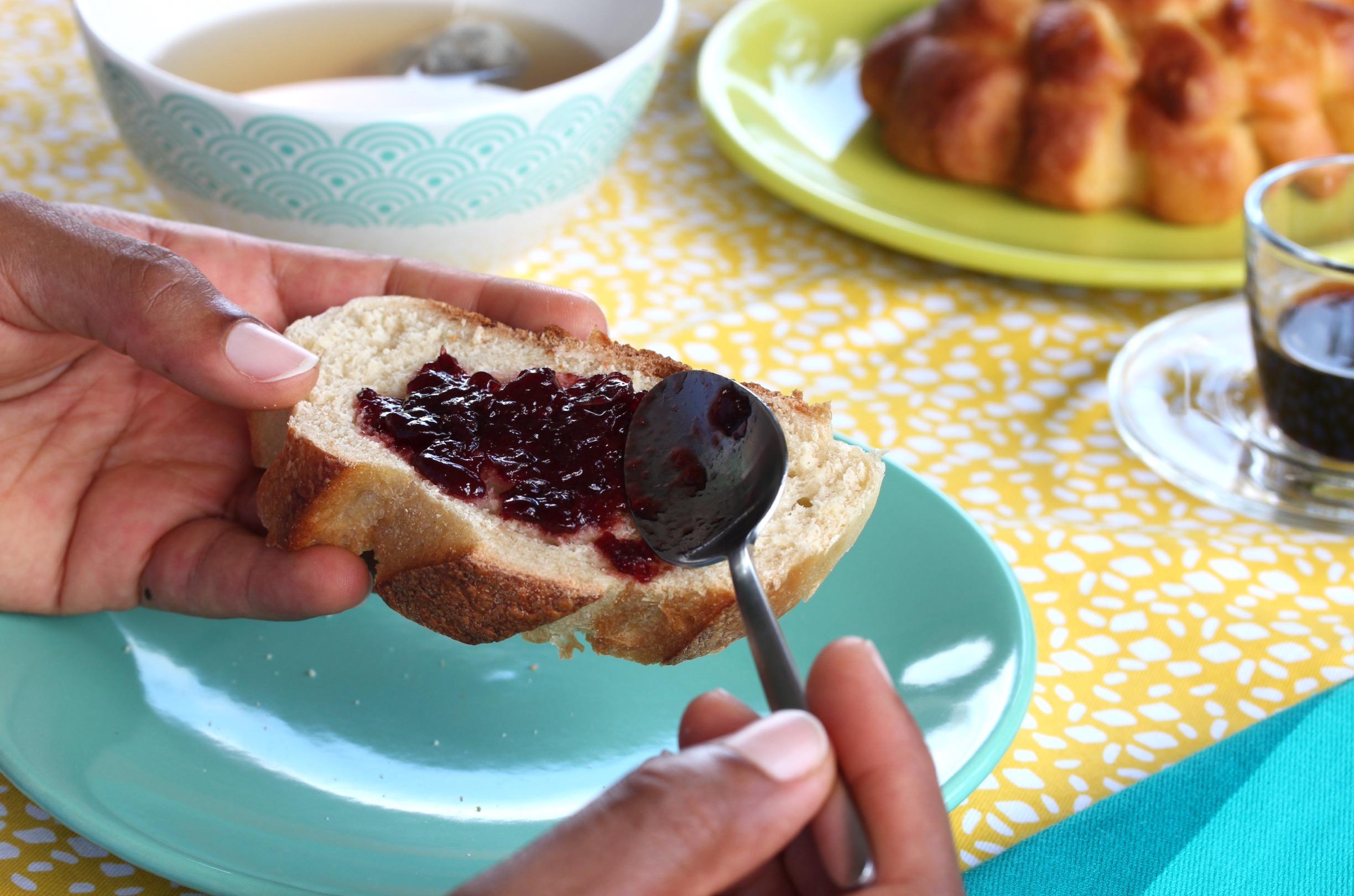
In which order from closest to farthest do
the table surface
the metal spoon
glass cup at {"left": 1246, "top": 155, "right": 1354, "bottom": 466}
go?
the metal spoon
the table surface
glass cup at {"left": 1246, "top": 155, "right": 1354, "bottom": 466}

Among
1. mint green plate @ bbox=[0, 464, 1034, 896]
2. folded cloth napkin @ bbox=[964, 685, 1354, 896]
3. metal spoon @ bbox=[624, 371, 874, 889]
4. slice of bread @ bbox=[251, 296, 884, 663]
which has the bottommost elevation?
folded cloth napkin @ bbox=[964, 685, 1354, 896]

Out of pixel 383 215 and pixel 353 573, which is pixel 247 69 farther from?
pixel 353 573

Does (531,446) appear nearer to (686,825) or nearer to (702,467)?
(702,467)

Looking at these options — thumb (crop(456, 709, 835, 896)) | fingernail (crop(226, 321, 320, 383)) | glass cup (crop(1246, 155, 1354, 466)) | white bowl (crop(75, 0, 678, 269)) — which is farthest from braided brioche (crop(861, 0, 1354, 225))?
thumb (crop(456, 709, 835, 896))

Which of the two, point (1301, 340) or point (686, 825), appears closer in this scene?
point (686, 825)

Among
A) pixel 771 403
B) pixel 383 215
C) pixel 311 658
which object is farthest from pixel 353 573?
pixel 383 215

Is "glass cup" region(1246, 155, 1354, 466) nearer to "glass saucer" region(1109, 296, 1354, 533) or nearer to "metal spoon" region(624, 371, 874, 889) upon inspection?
"glass saucer" region(1109, 296, 1354, 533)

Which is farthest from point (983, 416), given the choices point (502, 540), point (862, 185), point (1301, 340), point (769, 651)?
point (769, 651)

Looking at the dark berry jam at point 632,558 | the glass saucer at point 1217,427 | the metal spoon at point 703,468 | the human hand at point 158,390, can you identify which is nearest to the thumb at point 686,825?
the metal spoon at point 703,468
